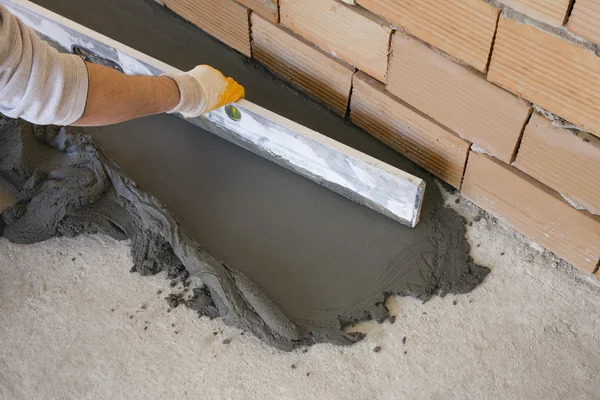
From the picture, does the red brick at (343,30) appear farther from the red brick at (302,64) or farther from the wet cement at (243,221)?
the wet cement at (243,221)

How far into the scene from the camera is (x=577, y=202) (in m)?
2.10

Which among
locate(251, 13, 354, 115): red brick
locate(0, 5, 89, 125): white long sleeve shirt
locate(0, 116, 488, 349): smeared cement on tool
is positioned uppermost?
locate(0, 5, 89, 125): white long sleeve shirt

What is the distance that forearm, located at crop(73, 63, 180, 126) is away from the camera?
Answer: 1.87 metres

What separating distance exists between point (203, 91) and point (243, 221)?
50cm

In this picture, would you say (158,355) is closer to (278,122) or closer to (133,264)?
(133,264)

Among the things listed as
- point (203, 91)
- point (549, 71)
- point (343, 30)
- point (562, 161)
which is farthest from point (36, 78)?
point (562, 161)

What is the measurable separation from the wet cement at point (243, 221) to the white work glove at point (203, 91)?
273 millimetres

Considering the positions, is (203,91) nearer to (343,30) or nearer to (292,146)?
(292,146)

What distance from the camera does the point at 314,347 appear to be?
213 centimetres

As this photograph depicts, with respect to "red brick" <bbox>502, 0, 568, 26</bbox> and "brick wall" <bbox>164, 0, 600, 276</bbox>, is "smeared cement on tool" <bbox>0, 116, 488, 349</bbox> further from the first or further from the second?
"red brick" <bbox>502, 0, 568, 26</bbox>

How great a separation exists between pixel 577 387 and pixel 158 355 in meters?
1.35

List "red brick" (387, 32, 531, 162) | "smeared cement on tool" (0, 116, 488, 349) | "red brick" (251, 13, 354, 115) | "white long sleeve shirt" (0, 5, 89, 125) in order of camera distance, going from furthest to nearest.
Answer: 1. "red brick" (251, 13, 354, 115)
2. "smeared cement on tool" (0, 116, 488, 349)
3. "red brick" (387, 32, 531, 162)
4. "white long sleeve shirt" (0, 5, 89, 125)

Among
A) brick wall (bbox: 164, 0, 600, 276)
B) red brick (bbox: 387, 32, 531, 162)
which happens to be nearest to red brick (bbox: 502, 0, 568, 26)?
brick wall (bbox: 164, 0, 600, 276)

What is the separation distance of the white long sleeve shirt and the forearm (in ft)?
0.17
